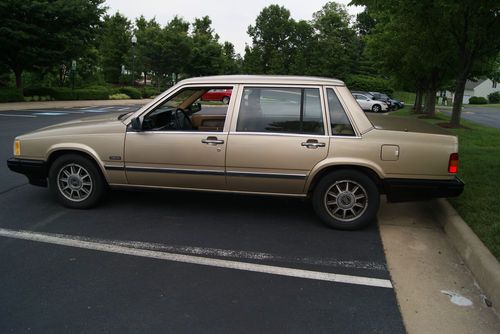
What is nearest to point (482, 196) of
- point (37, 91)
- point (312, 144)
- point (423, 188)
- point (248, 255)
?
point (423, 188)

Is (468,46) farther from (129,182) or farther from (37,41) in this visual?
(37,41)

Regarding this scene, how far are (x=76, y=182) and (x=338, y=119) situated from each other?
3.22 m

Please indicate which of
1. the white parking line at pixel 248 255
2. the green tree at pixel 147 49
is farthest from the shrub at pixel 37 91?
the white parking line at pixel 248 255

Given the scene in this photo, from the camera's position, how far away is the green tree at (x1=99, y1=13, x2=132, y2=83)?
52.7m

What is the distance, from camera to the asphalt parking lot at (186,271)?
10.6ft

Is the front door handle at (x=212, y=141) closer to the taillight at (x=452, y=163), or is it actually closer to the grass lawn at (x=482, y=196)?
the taillight at (x=452, y=163)

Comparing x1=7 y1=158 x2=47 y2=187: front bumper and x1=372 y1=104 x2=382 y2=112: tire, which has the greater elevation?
x1=7 y1=158 x2=47 y2=187: front bumper

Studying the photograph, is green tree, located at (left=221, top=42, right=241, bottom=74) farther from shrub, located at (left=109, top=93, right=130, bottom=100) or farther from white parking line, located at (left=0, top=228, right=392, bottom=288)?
white parking line, located at (left=0, top=228, right=392, bottom=288)

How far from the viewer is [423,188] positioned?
5.00 m

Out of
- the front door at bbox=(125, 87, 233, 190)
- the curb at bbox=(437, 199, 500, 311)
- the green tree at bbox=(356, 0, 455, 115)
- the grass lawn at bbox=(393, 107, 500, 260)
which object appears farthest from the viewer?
the green tree at bbox=(356, 0, 455, 115)

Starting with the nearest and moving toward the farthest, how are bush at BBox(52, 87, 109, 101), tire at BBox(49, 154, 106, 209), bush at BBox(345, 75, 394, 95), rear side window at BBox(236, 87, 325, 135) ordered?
rear side window at BBox(236, 87, 325, 135) → tire at BBox(49, 154, 106, 209) → bush at BBox(52, 87, 109, 101) → bush at BBox(345, 75, 394, 95)

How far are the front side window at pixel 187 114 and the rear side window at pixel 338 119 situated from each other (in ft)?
3.85

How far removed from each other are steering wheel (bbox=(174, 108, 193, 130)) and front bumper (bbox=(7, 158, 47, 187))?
1.73 meters

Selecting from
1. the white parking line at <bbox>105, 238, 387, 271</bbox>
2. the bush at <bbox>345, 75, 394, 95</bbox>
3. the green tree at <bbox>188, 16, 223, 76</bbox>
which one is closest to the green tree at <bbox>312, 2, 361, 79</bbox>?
the bush at <bbox>345, 75, 394, 95</bbox>
